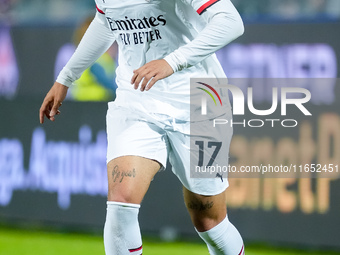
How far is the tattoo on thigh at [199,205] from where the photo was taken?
3.08 meters

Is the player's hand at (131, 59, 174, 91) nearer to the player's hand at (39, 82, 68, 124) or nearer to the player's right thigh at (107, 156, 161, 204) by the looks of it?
the player's right thigh at (107, 156, 161, 204)

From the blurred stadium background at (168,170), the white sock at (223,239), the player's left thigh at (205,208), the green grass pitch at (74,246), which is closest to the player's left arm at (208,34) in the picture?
the player's left thigh at (205,208)

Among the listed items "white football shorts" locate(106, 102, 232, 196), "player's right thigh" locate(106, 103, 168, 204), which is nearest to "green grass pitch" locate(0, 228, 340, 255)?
"white football shorts" locate(106, 102, 232, 196)

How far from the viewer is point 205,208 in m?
3.10

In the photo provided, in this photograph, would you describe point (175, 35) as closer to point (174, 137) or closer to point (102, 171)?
point (174, 137)

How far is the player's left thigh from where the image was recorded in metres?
3.08

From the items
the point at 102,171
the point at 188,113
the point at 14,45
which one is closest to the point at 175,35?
the point at 188,113

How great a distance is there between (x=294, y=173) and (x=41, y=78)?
7.20 ft

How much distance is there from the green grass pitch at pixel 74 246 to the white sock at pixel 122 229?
6.33 ft

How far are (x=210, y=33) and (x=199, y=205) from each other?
2.88 ft

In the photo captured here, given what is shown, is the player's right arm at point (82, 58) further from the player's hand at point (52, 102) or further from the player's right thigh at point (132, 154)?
the player's right thigh at point (132, 154)

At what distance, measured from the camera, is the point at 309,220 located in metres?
4.56

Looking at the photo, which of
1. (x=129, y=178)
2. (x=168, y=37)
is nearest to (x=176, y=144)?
(x=129, y=178)

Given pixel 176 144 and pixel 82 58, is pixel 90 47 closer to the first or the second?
pixel 82 58
